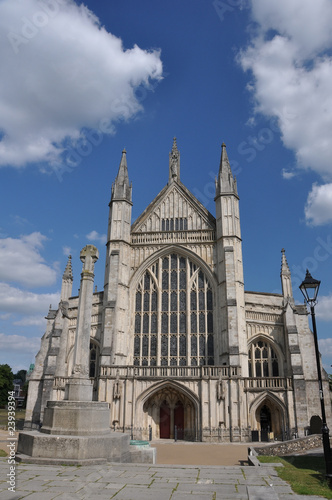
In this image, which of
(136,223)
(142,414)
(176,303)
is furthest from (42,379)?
(136,223)

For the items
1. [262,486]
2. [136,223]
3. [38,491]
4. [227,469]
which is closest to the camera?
[38,491]

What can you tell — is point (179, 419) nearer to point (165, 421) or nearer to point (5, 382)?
point (165, 421)

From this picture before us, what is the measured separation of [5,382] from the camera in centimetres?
5716

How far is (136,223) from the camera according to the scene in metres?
32.6

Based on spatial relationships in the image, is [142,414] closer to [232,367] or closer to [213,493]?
[232,367]

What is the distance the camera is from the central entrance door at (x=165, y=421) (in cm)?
2566

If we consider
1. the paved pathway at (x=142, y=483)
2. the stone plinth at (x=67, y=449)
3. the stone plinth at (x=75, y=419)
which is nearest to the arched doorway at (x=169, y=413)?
the stone plinth at (x=75, y=419)

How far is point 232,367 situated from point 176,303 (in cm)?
677

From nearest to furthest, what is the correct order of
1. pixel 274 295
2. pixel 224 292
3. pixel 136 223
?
pixel 224 292 → pixel 274 295 → pixel 136 223

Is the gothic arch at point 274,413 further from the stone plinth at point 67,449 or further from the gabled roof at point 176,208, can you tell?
the stone plinth at point 67,449

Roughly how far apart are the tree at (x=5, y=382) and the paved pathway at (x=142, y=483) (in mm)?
53509

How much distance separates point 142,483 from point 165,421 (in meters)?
19.8

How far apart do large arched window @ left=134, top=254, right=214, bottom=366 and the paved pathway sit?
18868mm

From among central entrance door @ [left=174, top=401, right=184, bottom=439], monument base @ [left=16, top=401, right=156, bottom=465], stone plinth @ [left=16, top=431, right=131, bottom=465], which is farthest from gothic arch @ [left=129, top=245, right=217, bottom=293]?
stone plinth @ [left=16, top=431, right=131, bottom=465]
